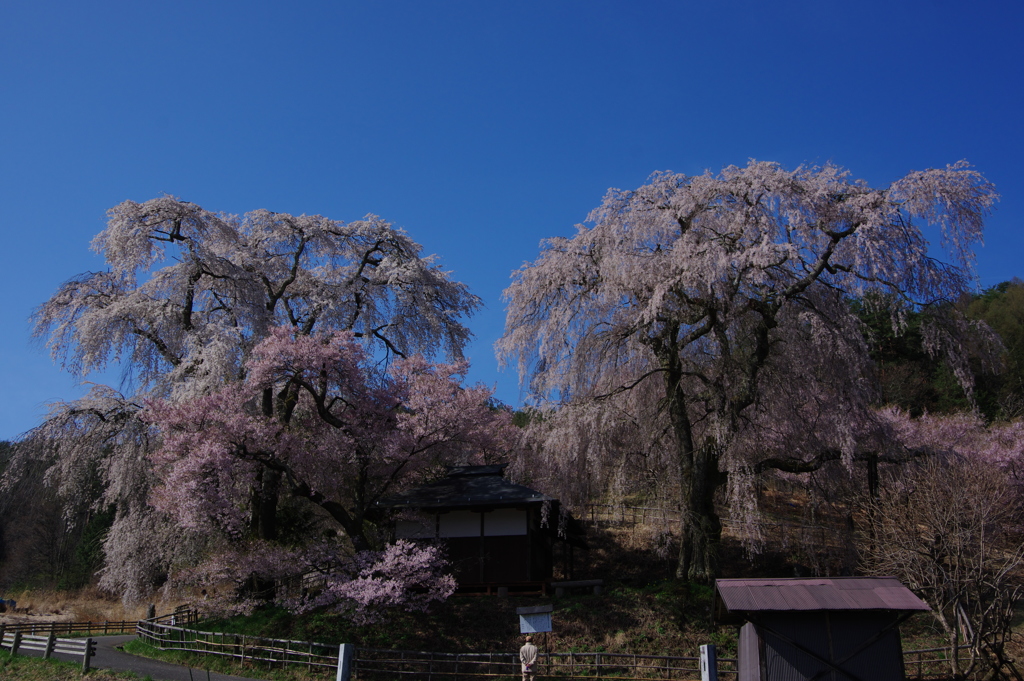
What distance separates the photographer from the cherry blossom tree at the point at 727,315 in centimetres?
1689

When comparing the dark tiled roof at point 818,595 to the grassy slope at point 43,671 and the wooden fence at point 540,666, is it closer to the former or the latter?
the wooden fence at point 540,666

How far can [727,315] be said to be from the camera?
19109 mm

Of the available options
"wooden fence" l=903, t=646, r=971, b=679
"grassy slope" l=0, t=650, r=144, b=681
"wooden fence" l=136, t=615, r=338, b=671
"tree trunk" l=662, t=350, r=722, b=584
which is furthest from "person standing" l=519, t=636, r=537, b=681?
"grassy slope" l=0, t=650, r=144, b=681

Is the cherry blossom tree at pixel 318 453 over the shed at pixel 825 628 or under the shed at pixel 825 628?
over

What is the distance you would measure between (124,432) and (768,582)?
18130 mm

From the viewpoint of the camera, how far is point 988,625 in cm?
1434

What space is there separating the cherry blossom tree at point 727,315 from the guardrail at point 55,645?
38.8 feet

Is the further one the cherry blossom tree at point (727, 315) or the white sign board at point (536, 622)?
the cherry blossom tree at point (727, 315)

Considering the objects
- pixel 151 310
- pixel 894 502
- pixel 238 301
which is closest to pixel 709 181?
pixel 894 502

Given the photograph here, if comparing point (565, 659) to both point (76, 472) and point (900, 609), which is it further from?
point (76, 472)

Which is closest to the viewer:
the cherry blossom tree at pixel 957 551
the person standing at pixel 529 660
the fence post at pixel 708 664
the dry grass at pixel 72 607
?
the fence post at pixel 708 664

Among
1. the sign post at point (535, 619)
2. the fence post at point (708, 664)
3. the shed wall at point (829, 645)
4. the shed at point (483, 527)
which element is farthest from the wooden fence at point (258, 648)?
the shed wall at point (829, 645)

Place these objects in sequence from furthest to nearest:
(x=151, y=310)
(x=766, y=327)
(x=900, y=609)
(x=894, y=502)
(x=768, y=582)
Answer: (x=151, y=310)
(x=766, y=327)
(x=894, y=502)
(x=768, y=582)
(x=900, y=609)

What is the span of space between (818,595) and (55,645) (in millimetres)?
17628
